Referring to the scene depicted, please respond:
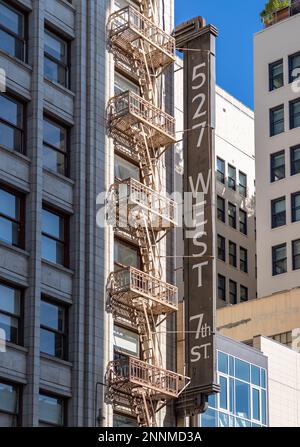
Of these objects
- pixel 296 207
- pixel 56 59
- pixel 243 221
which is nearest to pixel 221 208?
pixel 243 221

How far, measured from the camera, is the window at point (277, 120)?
91438 mm

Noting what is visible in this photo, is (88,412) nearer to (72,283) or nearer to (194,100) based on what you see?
(72,283)

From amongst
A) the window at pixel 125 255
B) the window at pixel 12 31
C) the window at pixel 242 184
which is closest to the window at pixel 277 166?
the window at pixel 242 184

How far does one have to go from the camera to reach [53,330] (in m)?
44.7

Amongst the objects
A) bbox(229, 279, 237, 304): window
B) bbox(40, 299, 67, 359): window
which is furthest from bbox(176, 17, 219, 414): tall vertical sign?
bbox(229, 279, 237, 304): window

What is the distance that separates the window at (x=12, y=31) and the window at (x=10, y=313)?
322 inches

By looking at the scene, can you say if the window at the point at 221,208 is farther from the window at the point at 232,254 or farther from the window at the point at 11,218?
the window at the point at 11,218

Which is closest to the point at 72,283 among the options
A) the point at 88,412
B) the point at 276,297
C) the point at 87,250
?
the point at 87,250

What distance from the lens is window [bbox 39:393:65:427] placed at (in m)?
43.3

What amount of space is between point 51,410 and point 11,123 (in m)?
9.56

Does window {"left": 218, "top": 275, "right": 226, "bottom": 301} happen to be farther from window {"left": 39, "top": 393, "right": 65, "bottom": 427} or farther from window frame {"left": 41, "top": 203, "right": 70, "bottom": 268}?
window {"left": 39, "top": 393, "right": 65, "bottom": 427}

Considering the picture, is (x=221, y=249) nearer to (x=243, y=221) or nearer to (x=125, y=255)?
(x=243, y=221)
